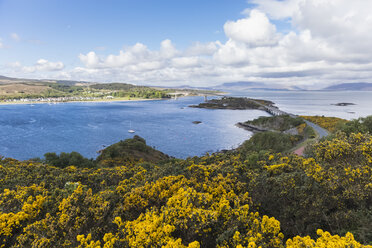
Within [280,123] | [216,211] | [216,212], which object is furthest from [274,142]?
[216,212]

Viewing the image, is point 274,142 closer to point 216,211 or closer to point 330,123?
point 330,123

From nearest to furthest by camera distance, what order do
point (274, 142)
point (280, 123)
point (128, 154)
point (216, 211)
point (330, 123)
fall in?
1. point (216, 211)
2. point (128, 154)
3. point (274, 142)
4. point (330, 123)
5. point (280, 123)

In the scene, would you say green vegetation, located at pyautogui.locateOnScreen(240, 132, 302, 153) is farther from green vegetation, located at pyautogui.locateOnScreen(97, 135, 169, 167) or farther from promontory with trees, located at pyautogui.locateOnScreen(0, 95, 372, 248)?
promontory with trees, located at pyautogui.locateOnScreen(0, 95, 372, 248)

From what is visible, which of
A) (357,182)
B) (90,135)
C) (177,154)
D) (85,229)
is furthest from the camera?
(90,135)

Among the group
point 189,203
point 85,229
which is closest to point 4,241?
point 85,229

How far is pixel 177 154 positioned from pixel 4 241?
151 feet

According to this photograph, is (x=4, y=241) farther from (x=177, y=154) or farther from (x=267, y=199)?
(x=177, y=154)

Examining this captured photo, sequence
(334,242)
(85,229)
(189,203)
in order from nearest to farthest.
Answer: (334,242), (189,203), (85,229)

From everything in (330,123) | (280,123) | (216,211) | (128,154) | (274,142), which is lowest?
(128,154)

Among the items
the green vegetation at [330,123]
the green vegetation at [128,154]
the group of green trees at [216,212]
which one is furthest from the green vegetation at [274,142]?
the group of green trees at [216,212]

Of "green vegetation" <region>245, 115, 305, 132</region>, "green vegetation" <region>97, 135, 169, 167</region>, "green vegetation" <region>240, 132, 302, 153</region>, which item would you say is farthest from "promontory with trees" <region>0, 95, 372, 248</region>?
"green vegetation" <region>245, 115, 305, 132</region>

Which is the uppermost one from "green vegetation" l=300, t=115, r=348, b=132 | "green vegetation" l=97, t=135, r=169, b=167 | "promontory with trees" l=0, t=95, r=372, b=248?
"promontory with trees" l=0, t=95, r=372, b=248

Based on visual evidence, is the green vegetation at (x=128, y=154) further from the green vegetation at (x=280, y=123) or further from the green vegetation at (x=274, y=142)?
the green vegetation at (x=280, y=123)

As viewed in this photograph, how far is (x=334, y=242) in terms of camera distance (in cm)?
534
